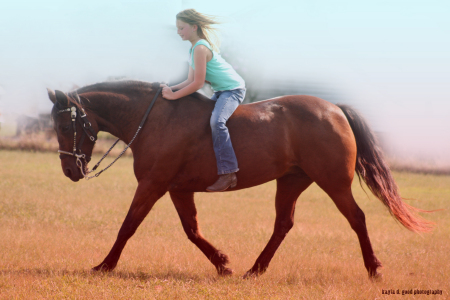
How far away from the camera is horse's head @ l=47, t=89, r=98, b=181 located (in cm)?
471

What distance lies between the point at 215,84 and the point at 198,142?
711mm

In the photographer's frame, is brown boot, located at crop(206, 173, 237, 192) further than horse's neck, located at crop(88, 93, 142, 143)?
No

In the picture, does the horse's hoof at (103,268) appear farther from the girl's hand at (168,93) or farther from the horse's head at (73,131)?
the girl's hand at (168,93)

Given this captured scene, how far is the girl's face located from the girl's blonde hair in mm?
35

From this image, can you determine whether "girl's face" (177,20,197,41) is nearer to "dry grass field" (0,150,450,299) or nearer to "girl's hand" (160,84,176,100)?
"girl's hand" (160,84,176,100)

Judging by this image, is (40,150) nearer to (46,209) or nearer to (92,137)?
(46,209)

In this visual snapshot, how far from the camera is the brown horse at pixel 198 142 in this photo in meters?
4.71

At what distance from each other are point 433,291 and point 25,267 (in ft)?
15.4

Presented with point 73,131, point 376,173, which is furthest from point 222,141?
point 376,173

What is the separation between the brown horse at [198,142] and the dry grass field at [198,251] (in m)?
0.47

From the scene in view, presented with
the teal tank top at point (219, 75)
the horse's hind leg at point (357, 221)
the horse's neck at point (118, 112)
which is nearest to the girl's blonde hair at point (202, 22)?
the teal tank top at point (219, 75)

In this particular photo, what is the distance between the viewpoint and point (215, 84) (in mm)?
4871

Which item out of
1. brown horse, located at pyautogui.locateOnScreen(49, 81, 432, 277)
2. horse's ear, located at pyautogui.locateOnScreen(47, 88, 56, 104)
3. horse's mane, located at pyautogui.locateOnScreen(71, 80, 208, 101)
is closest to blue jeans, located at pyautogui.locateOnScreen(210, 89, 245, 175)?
brown horse, located at pyautogui.locateOnScreen(49, 81, 432, 277)

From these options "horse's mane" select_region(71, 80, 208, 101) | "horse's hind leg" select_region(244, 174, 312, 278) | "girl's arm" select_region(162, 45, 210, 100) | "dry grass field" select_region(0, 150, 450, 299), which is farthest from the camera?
"horse's hind leg" select_region(244, 174, 312, 278)
